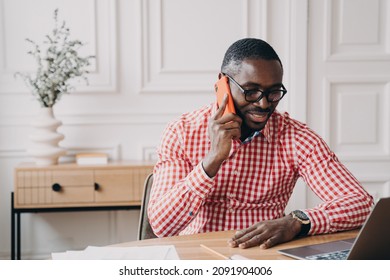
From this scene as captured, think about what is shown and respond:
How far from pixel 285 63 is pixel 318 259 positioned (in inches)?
80.3

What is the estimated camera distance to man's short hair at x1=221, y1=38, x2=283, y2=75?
161cm

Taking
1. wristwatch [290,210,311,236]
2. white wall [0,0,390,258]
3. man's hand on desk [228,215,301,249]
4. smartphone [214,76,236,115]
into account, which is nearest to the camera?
man's hand on desk [228,215,301,249]

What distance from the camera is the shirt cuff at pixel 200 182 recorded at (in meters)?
1.50

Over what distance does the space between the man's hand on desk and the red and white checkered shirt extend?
11.7 inches

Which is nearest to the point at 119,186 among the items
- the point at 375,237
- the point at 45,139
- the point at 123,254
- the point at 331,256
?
the point at 45,139

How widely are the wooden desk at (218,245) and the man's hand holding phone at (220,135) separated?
200 millimetres

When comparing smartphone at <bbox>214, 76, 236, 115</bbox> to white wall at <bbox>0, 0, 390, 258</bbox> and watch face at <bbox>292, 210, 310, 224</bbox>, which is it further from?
white wall at <bbox>0, 0, 390, 258</bbox>

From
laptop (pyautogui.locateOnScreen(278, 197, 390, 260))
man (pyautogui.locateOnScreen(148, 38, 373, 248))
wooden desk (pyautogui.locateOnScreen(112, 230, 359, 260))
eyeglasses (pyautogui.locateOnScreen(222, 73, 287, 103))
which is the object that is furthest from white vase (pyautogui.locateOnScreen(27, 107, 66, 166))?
laptop (pyautogui.locateOnScreen(278, 197, 390, 260))

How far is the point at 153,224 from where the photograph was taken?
5.19 feet

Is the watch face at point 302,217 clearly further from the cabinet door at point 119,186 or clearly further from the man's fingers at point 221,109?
the cabinet door at point 119,186

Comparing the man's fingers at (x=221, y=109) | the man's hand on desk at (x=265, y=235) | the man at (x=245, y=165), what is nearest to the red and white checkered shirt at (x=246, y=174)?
the man at (x=245, y=165)

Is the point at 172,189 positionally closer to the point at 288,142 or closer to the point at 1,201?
the point at 288,142
